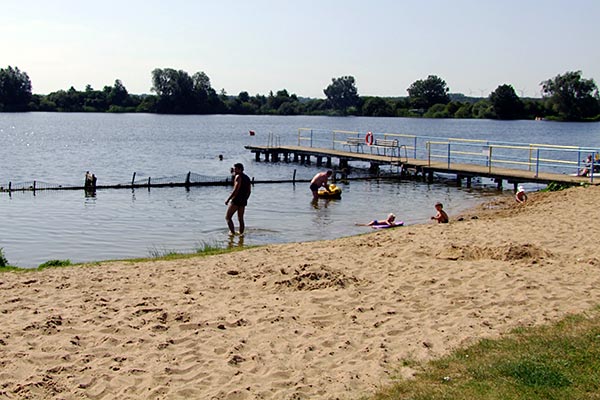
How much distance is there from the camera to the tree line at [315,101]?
134125 mm

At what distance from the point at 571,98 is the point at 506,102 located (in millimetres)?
11747

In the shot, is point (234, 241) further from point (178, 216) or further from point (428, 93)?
point (428, 93)

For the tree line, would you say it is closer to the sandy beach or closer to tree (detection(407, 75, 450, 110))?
tree (detection(407, 75, 450, 110))

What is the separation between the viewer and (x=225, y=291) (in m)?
10.4

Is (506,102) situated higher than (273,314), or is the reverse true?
(506,102)

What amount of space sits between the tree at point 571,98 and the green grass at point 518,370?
128024 mm

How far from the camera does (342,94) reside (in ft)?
601

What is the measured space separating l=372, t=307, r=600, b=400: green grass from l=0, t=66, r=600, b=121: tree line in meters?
127

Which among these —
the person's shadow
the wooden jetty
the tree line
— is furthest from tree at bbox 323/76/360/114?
the person's shadow

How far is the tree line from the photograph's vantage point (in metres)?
134

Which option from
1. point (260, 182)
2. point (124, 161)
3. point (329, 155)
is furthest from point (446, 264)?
point (124, 161)

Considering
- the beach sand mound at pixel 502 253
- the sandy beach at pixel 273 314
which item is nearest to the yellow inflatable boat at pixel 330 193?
the sandy beach at pixel 273 314

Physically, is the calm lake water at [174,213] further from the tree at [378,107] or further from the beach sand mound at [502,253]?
the tree at [378,107]

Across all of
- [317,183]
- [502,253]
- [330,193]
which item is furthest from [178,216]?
[502,253]
